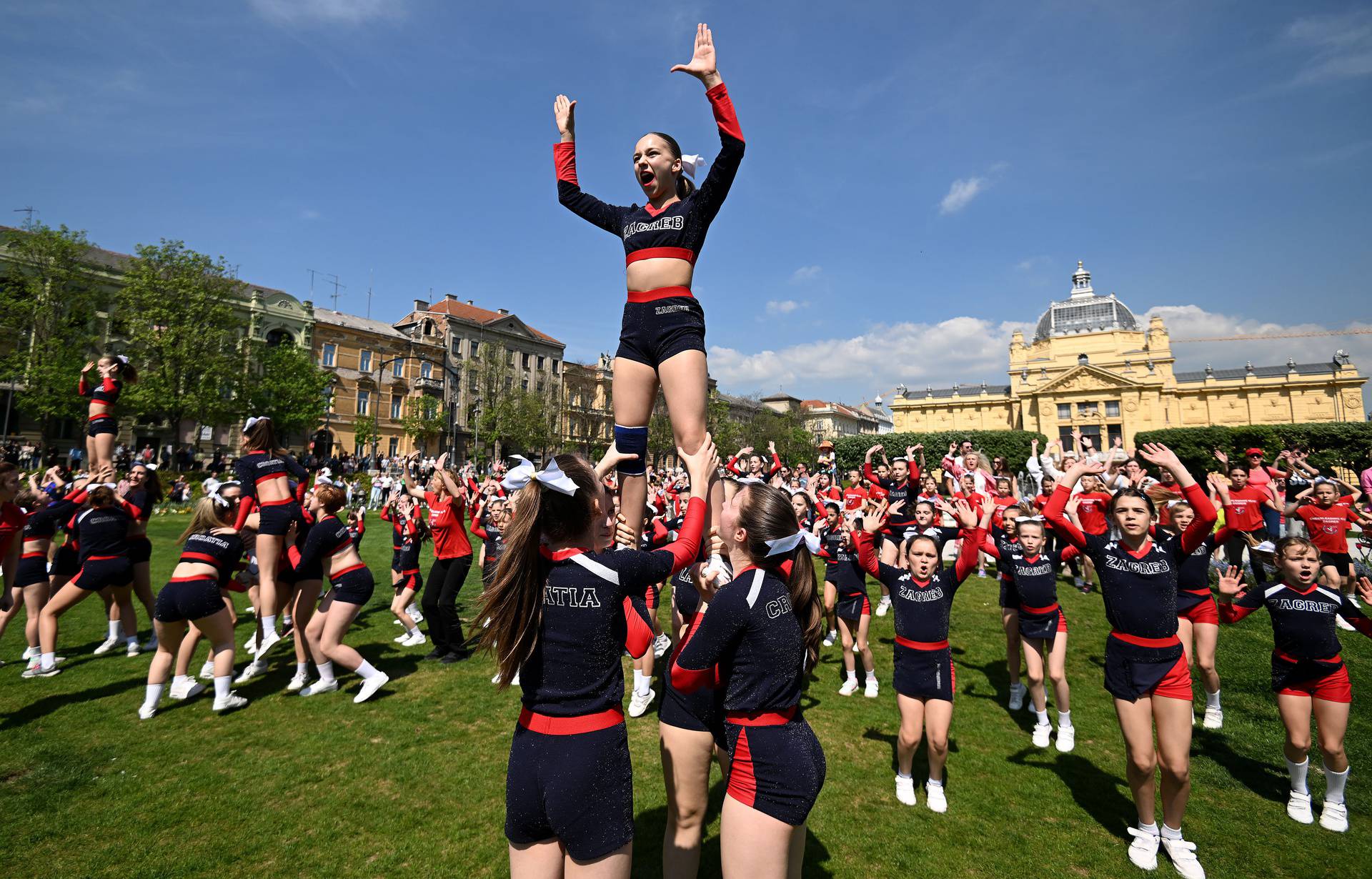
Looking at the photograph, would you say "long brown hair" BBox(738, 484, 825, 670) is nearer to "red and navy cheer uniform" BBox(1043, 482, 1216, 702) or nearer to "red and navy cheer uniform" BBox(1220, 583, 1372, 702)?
"red and navy cheer uniform" BBox(1043, 482, 1216, 702)

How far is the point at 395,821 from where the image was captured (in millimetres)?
4754

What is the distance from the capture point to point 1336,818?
5.02 meters

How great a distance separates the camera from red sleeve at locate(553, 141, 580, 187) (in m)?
3.87

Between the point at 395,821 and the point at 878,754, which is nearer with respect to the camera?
the point at 395,821

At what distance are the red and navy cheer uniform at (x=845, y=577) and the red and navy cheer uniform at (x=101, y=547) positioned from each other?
9243 millimetres

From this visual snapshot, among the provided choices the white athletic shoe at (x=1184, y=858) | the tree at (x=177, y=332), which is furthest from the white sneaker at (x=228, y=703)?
the tree at (x=177, y=332)

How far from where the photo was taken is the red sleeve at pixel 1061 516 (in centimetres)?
Result: 512

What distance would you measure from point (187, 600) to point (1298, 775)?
10.7 m

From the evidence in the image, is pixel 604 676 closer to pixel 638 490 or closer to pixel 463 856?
pixel 638 490

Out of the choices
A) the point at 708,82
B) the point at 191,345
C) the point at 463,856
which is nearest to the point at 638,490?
the point at 708,82

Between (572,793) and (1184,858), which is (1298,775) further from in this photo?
(572,793)

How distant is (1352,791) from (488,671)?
9.48 m

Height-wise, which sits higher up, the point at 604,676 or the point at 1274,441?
the point at 1274,441

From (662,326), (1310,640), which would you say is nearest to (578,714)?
(662,326)
